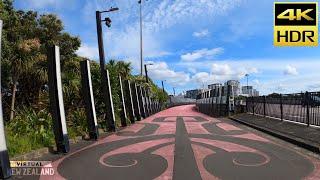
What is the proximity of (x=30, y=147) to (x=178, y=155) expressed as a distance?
4277mm

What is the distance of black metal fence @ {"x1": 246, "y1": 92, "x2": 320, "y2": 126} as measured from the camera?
19.9 metres

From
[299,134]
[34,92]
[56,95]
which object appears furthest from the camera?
[34,92]

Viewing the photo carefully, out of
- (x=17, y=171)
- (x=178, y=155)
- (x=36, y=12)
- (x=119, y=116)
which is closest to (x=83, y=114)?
(x=119, y=116)

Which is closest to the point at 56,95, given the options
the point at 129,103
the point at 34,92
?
the point at 34,92

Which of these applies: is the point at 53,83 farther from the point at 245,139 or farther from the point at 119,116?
the point at 119,116

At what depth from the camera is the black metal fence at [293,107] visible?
65.4ft

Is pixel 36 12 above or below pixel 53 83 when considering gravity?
above

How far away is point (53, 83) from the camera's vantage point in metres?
14.4

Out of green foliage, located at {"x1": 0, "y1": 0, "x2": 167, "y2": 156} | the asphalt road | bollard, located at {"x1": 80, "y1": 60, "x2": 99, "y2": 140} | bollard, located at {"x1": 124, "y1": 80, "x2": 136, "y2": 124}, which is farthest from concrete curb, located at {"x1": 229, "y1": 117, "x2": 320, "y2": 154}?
bollard, located at {"x1": 124, "y1": 80, "x2": 136, "y2": 124}

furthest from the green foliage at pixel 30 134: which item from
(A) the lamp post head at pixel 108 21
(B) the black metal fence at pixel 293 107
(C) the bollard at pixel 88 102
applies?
(B) the black metal fence at pixel 293 107

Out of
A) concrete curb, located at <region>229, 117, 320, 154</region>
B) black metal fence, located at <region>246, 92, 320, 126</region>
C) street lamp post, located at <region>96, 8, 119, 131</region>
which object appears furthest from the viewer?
street lamp post, located at <region>96, 8, 119, 131</region>

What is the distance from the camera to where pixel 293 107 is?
22.7 metres

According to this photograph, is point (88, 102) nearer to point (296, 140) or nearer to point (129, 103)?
point (296, 140)

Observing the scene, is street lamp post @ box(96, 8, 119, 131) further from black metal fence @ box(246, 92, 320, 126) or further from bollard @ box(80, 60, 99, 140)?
black metal fence @ box(246, 92, 320, 126)
